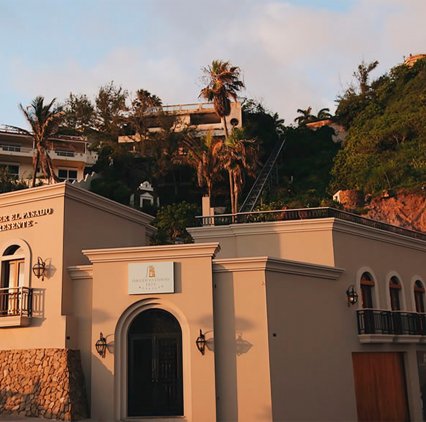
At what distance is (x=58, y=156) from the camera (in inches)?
1991

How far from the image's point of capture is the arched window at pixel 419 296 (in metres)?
22.2

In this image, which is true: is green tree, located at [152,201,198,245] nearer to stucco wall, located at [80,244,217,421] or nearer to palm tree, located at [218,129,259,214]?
palm tree, located at [218,129,259,214]

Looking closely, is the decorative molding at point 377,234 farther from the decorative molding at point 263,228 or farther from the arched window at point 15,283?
the arched window at point 15,283

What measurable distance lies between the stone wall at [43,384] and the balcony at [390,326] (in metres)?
9.10

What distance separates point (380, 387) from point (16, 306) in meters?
12.0

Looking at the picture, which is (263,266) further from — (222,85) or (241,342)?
(222,85)

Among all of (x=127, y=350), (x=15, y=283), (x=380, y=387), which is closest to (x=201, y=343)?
(x=127, y=350)

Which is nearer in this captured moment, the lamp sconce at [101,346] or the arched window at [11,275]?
the lamp sconce at [101,346]

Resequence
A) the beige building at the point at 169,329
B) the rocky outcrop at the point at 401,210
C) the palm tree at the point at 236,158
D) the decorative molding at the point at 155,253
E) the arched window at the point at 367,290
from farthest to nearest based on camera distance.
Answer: the palm tree at the point at 236,158 < the rocky outcrop at the point at 401,210 < the arched window at the point at 367,290 < the decorative molding at the point at 155,253 < the beige building at the point at 169,329

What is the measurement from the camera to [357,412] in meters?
17.8

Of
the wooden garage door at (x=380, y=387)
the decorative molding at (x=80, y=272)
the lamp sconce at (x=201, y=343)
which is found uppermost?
the decorative molding at (x=80, y=272)

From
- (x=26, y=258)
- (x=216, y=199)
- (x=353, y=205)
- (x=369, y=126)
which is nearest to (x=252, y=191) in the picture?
(x=216, y=199)

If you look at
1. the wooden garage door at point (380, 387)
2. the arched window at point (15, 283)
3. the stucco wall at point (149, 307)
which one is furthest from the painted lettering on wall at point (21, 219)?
the wooden garage door at point (380, 387)

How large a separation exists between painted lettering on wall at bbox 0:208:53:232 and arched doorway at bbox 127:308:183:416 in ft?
14.5
